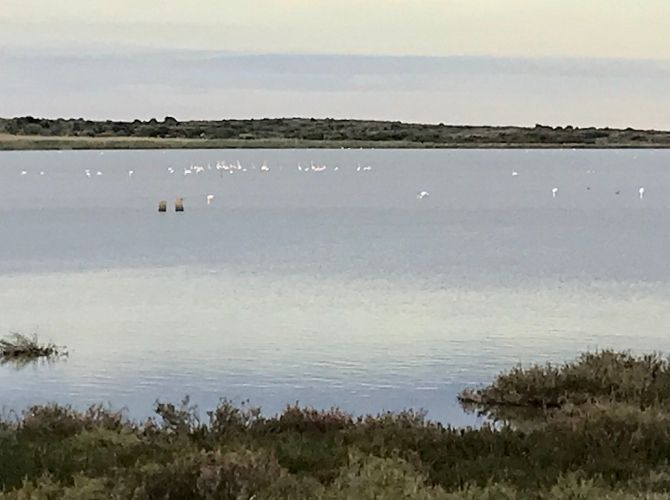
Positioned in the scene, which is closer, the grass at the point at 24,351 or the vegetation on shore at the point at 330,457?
the vegetation on shore at the point at 330,457

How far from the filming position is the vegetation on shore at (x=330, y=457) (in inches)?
288

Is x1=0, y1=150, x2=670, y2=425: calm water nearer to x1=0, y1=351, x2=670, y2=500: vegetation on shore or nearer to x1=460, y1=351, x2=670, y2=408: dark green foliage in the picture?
x1=460, y1=351, x2=670, y2=408: dark green foliage

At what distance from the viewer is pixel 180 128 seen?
163625 millimetres

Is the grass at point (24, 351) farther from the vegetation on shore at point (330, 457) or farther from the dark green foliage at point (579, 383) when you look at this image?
the vegetation on shore at point (330, 457)

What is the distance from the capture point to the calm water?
16.0 metres

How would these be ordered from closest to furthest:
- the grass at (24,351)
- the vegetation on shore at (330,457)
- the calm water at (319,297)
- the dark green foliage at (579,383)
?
1. the vegetation on shore at (330,457)
2. the dark green foliage at (579,383)
3. the calm water at (319,297)
4. the grass at (24,351)

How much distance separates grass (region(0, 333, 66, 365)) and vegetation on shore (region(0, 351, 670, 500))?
23.3ft

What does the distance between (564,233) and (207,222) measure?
13446 millimetres

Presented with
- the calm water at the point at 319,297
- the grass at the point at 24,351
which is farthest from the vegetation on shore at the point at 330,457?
the grass at the point at 24,351

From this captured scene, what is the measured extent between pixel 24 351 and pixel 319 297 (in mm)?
8049

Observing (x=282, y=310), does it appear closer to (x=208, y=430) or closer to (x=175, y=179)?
(x=208, y=430)

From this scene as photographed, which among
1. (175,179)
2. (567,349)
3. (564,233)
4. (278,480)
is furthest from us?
(175,179)

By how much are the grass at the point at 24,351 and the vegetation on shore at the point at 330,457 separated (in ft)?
23.3

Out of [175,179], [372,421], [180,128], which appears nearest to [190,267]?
[372,421]
